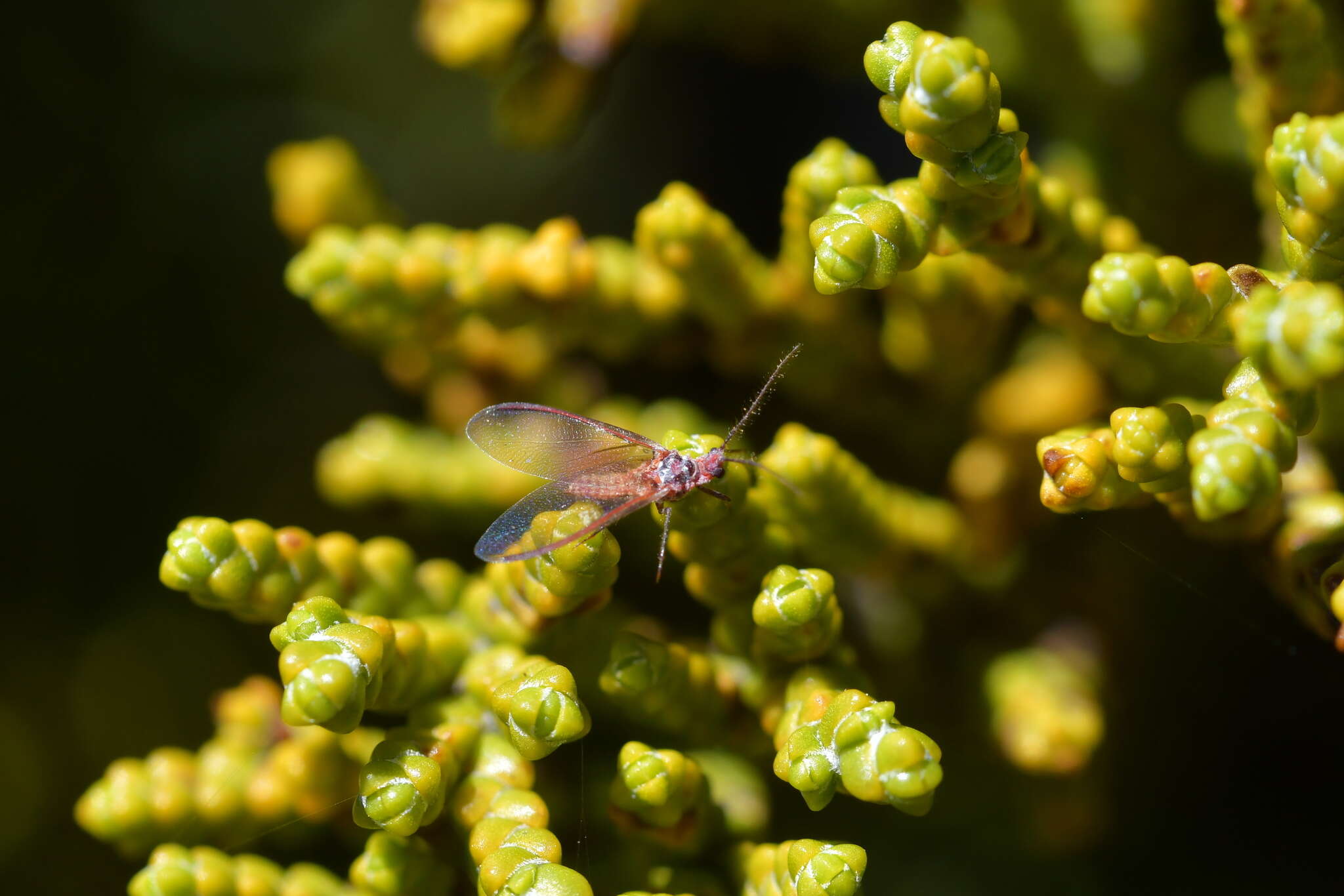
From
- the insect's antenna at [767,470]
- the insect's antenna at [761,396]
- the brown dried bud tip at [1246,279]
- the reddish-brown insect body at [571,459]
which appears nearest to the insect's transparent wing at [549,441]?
the reddish-brown insect body at [571,459]

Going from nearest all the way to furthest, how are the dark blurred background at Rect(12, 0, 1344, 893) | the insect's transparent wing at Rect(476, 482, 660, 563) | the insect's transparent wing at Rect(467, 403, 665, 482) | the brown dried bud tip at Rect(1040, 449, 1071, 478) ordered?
the brown dried bud tip at Rect(1040, 449, 1071, 478) → the insect's transparent wing at Rect(476, 482, 660, 563) → the dark blurred background at Rect(12, 0, 1344, 893) → the insect's transparent wing at Rect(467, 403, 665, 482)

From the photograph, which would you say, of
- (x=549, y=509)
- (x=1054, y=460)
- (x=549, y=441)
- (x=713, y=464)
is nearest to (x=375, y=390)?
(x=549, y=441)

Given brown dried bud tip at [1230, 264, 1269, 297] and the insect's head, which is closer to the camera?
brown dried bud tip at [1230, 264, 1269, 297]

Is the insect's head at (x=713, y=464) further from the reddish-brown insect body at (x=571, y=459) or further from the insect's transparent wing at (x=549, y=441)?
the insect's transparent wing at (x=549, y=441)

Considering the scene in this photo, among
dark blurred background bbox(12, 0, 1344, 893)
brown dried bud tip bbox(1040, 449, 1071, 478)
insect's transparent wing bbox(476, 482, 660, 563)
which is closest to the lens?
brown dried bud tip bbox(1040, 449, 1071, 478)

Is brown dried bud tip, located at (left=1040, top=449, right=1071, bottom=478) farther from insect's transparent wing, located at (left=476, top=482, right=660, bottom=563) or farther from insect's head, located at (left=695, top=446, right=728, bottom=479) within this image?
insect's transparent wing, located at (left=476, top=482, right=660, bottom=563)

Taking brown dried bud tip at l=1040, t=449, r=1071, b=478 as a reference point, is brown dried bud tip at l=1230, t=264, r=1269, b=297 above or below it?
above

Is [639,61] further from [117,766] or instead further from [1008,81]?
[117,766]

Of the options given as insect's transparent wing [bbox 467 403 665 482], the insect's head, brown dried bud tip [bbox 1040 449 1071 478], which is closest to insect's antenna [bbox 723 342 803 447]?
insect's transparent wing [bbox 467 403 665 482]

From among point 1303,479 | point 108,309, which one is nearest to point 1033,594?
point 1303,479
